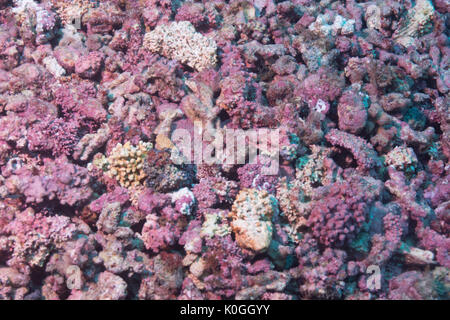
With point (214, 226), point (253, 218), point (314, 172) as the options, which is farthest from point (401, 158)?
point (214, 226)

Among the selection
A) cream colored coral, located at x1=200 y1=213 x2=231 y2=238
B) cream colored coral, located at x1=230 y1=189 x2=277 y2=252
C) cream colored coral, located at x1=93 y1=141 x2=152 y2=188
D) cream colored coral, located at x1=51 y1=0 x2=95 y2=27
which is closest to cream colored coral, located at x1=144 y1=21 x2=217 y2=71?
cream colored coral, located at x1=51 y1=0 x2=95 y2=27

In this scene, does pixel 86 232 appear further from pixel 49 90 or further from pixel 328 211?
pixel 328 211

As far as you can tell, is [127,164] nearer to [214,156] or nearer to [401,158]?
[214,156]

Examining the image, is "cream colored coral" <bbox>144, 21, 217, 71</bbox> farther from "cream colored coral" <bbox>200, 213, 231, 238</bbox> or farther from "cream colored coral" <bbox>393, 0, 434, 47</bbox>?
"cream colored coral" <bbox>393, 0, 434, 47</bbox>

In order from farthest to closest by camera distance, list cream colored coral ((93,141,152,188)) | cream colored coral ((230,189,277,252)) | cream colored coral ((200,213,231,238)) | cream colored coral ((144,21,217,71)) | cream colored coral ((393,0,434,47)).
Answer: cream colored coral ((393,0,434,47)), cream colored coral ((144,21,217,71)), cream colored coral ((93,141,152,188)), cream colored coral ((200,213,231,238)), cream colored coral ((230,189,277,252))

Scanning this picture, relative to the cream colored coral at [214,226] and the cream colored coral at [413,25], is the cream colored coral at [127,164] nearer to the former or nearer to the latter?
the cream colored coral at [214,226]
